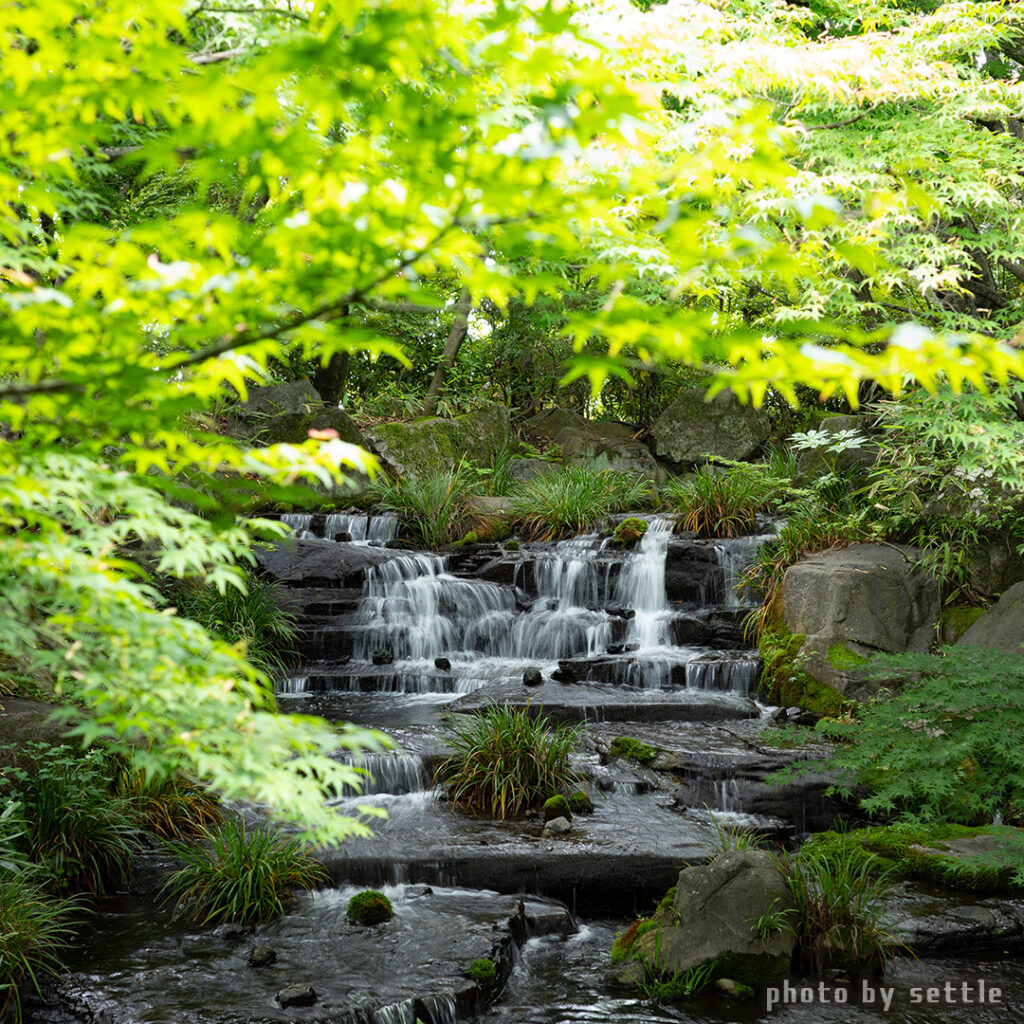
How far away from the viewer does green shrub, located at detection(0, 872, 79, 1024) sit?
4.06 meters

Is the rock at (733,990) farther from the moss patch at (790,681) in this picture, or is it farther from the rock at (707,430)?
the rock at (707,430)

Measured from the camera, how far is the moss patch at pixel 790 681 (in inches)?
320

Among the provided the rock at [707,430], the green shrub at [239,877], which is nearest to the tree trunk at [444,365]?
the rock at [707,430]

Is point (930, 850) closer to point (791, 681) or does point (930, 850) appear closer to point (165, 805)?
point (791, 681)

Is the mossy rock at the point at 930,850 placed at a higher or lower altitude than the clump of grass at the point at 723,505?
lower

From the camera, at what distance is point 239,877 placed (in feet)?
16.1

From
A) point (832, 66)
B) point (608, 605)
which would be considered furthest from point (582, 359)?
point (608, 605)

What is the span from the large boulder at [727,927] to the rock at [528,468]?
10610mm

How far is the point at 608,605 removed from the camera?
10.7 metres

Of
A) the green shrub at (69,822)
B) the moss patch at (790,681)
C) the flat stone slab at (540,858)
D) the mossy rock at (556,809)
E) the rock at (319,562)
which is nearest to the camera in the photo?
the green shrub at (69,822)

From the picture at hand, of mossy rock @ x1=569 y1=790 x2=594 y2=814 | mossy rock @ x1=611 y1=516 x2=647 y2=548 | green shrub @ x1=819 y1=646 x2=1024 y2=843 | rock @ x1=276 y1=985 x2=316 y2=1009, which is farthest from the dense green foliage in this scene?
mossy rock @ x1=611 y1=516 x2=647 y2=548

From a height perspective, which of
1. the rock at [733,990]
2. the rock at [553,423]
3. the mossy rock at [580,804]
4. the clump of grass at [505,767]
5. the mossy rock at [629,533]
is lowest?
the rock at [733,990]

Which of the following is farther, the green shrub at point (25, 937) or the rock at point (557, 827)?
the rock at point (557, 827)

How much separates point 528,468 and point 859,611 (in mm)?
7785
